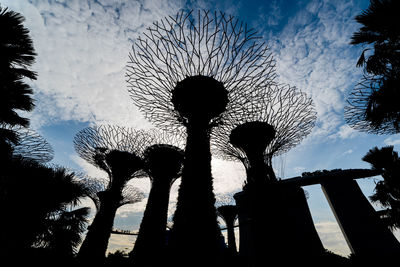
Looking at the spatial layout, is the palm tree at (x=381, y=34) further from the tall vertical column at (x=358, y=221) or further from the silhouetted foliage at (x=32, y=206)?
the silhouetted foliage at (x=32, y=206)

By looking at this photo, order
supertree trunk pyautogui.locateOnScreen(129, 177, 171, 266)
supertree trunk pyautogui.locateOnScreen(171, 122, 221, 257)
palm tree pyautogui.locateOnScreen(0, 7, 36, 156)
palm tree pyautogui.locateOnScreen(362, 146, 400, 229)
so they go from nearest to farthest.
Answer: supertree trunk pyautogui.locateOnScreen(171, 122, 221, 257) → palm tree pyautogui.locateOnScreen(0, 7, 36, 156) → supertree trunk pyautogui.locateOnScreen(129, 177, 171, 266) → palm tree pyautogui.locateOnScreen(362, 146, 400, 229)

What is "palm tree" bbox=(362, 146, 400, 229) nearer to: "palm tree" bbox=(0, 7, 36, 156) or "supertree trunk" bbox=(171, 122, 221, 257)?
"supertree trunk" bbox=(171, 122, 221, 257)

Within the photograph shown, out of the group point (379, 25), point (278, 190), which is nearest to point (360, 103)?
point (379, 25)

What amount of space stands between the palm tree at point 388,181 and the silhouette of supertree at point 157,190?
12.3 m

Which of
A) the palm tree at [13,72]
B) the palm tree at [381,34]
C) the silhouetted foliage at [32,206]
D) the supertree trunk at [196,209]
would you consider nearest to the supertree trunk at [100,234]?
the silhouetted foliage at [32,206]

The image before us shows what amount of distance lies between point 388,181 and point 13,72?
17645 mm

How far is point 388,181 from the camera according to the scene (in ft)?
31.7

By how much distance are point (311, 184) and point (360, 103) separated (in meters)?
9.44

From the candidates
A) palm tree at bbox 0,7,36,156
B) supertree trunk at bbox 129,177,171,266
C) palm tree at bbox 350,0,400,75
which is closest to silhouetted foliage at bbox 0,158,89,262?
palm tree at bbox 0,7,36,156

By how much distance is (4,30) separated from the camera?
411cm

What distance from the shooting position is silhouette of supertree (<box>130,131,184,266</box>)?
7.55 meters

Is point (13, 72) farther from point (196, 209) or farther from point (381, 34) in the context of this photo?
point (381, 34)

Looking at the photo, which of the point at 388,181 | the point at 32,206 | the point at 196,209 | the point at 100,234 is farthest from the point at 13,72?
the point at 388,181

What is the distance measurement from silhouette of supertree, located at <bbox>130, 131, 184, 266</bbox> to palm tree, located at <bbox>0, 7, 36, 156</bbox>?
17.9 ft
